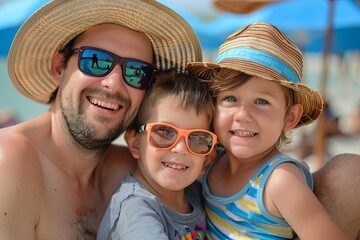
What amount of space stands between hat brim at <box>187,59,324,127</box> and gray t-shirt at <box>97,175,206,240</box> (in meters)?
0.66

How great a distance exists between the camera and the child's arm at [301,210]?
7.26 ft

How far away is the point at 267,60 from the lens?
7.91 ft

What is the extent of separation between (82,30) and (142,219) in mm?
1147

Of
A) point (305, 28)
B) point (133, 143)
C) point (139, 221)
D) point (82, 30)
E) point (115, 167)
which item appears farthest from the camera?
point (305, 28)

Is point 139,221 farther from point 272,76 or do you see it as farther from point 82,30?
point 82,30

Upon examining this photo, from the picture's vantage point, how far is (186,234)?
239cm

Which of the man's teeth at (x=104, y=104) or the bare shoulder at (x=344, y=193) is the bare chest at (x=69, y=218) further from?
the bare shoulder at (x=344, y=193)

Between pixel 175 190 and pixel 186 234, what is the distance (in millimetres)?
223

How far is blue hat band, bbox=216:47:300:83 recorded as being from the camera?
2.41 metres

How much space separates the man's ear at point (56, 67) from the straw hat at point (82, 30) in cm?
3

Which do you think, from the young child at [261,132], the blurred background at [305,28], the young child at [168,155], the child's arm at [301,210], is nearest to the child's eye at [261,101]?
the young child at [261,132]

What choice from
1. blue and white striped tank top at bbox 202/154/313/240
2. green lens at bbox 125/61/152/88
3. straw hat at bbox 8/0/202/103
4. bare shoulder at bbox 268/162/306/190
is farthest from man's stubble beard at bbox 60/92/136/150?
bare shoulder at bbox 268/162/306/190

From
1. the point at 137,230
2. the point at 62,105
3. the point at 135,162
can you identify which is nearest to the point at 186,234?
the point at 137,230

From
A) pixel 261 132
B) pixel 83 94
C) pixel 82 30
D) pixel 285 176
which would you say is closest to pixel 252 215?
pixel 285 176
